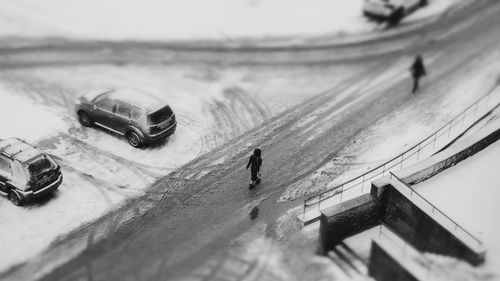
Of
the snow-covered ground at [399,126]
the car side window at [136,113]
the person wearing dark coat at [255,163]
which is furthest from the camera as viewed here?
the car side window at [136,113]

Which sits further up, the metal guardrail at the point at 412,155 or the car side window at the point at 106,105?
the metal guardrail at the point at 412,155

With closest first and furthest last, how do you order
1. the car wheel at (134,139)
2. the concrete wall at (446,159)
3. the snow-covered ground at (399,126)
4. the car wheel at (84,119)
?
the concrete wall at (446,159) < the snow-covered ground at (399,126) < the car wheel at (134,139) < the car wheel at (84,119)

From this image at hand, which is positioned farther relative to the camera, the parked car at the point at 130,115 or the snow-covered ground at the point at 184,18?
the snow-covered ground at the point at 184,18

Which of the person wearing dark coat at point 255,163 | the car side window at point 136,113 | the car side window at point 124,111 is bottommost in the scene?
the car side window at point 124,111

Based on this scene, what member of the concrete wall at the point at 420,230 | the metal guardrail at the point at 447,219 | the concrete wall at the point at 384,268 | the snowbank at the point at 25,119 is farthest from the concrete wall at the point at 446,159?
the snowbank at the point at 25,119

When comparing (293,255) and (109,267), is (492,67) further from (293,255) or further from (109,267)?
(109,267)

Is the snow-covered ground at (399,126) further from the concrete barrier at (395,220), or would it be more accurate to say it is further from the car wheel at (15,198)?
the car wheel at (15,198)

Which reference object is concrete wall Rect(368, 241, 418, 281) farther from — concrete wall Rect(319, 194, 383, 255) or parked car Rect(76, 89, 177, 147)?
parked car Rect(76, 89, 177, 147)

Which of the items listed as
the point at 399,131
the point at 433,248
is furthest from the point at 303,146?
the point at 433,248
